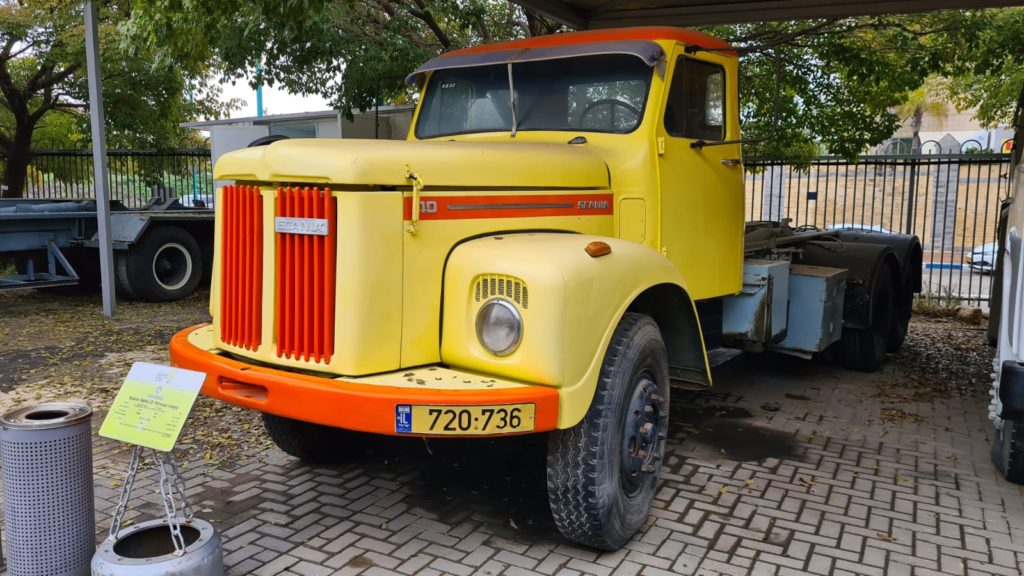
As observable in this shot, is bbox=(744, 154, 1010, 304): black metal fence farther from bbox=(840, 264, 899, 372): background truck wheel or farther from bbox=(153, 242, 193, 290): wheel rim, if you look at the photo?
bbox=(153, 242, 193, 290): wheel rim

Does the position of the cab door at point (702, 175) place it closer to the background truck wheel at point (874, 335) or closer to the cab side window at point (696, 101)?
the cab side window at point (696, 101)

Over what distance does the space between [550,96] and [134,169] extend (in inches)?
564

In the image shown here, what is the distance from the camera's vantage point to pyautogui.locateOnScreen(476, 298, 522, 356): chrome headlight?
10.7 ft

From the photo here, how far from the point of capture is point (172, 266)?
11.0m

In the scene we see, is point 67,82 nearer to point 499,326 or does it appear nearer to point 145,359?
point 145,359

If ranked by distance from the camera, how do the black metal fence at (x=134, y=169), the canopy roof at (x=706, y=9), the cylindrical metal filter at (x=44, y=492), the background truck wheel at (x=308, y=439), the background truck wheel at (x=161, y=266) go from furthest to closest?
1. the black metal fence at (x=134, y=169)
2. the background truck wheel at (x=161, y=266)
3. the canopy roof at (x=706, y=9)
4. the background truck wheel at (x=308, y=439)
5. the cylindrical metal filter at (x=44, y=492)

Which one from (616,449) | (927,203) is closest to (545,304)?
(616,449)

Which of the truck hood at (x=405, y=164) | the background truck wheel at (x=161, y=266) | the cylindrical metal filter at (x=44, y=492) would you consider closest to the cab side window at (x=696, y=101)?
the truck hood at (x=405, y=164)

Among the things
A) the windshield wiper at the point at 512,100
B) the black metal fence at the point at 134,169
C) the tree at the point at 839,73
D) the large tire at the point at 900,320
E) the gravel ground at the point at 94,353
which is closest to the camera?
the windshield wiper at the point at 512,100

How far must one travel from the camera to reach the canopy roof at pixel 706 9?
25.0ft

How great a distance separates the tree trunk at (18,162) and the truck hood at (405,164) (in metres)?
12.3

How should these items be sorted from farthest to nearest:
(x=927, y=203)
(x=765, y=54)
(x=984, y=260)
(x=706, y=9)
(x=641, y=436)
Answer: (x=927, y=203), (x=984, y=260), (x=765, y=54), (x=706, y=9), (x=641, y=436)

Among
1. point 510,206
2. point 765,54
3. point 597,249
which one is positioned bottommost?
point 597,249

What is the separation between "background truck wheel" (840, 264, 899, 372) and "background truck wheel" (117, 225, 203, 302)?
8052 mm
